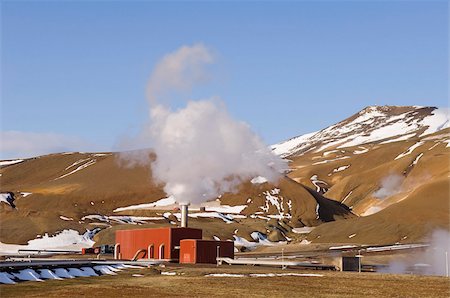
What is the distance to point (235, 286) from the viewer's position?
5088cm

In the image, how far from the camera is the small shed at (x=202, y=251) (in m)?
86.0

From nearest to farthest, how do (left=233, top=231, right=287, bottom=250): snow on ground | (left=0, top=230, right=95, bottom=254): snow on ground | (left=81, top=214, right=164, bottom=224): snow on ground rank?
(left=0, top=230, right=95, bottom=254): snow on ground < (left=233, top=231, right=287, bottom=250): snow on ground < (left=81, top=214, right=164, bottom=224): snow on ground

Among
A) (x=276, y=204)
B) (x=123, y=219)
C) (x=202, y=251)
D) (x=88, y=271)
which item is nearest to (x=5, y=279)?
(x=88, y=271)

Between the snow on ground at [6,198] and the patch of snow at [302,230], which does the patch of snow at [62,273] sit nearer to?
the patch of snow at [302,230]

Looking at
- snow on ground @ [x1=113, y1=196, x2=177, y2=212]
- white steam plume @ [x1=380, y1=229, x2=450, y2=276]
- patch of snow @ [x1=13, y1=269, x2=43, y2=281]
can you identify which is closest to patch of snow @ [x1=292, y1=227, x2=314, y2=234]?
snow on ground @ [x1=113, y1=196, x2=177, y2=212]

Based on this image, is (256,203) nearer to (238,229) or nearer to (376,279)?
(238,229)

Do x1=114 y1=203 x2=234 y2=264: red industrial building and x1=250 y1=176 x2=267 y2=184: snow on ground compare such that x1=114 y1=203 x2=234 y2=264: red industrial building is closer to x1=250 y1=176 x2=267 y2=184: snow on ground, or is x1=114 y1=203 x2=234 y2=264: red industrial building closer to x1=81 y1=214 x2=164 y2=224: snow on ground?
x1=81 y1=214 x2=164 y2=224: snow on ground

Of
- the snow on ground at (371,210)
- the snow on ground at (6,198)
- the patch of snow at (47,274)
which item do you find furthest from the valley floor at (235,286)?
the snow on ground at (371,210)

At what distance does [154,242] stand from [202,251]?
8.87 meters

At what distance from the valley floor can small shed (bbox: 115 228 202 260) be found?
26.5 metres

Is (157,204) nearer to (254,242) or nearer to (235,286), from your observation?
(254,242)

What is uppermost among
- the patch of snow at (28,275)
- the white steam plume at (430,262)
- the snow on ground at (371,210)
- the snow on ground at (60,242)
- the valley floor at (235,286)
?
the snow on ground at (371,210)

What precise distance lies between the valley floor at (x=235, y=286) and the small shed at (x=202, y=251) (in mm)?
22259

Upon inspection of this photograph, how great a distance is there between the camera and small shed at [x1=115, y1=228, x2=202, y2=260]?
3558 inches
